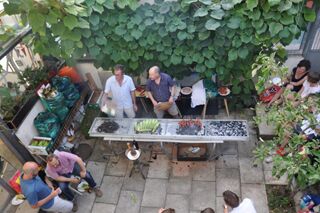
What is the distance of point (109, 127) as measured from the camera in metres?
6.29

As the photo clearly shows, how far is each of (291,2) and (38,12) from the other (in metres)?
4.52

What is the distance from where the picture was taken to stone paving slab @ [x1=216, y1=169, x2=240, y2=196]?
5758mm

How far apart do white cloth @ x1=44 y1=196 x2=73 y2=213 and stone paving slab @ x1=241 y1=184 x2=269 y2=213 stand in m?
3.32

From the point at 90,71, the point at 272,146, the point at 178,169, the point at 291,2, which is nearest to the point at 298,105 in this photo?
the point at 272,146

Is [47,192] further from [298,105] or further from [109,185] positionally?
[298,105]

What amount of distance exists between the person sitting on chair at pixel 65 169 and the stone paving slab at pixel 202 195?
82.0 inches

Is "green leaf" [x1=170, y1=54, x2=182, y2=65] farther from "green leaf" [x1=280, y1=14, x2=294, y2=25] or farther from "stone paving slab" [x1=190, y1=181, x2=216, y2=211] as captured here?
"stone paving slab" [x1=190, y1=181, x2=216, y2=211]

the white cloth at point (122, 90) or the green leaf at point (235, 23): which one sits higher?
the green leaf at point (235, 23)

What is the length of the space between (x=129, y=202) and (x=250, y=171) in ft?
8.33

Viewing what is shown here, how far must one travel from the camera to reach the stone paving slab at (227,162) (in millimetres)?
6130

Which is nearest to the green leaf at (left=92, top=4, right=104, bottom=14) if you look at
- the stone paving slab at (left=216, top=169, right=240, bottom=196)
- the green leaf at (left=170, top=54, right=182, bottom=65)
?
the green leaf at (left=170, top=54, right=182, bottom=65)

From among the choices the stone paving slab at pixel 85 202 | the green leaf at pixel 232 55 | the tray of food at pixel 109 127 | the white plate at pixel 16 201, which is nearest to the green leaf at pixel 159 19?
the green leaf at pixel 232 55

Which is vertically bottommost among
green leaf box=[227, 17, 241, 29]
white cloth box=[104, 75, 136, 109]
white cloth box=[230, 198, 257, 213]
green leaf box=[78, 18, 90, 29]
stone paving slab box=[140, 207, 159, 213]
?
white cloth box=[230, 198, 257, 213]

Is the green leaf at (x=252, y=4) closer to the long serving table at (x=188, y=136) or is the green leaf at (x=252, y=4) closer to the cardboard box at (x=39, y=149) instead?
the long serving table at (x=188, y=136)
